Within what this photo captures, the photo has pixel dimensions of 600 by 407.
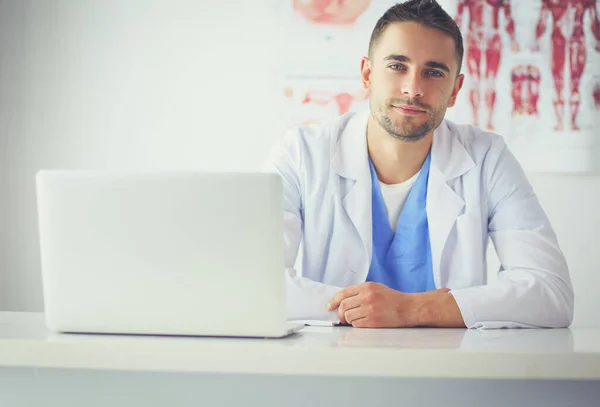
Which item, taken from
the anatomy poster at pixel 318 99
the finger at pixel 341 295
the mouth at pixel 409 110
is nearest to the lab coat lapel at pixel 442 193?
the mouth at pixel 409 110

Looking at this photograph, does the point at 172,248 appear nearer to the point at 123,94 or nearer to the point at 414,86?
the point at 414,86

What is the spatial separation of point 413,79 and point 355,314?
29.0 inches

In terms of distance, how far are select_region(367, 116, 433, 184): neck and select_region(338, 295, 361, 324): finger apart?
63 cm

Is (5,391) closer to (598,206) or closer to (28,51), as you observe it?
(28,51)

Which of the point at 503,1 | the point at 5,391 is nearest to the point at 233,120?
the point at 503,1

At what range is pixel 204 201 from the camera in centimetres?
115

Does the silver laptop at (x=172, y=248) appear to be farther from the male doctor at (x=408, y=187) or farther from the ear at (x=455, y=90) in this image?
the ear at (x=455, y=90)

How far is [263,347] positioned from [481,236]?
111 cm

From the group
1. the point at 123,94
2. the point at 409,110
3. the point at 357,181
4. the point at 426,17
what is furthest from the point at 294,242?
the point at 123,94

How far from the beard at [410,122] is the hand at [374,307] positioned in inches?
23.2

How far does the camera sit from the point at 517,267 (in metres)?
1.84

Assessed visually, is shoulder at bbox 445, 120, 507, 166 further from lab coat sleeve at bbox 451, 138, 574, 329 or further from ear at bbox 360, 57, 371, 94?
ear at bbox 360, 57, 371, 94

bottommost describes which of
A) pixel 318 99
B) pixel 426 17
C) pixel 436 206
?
pixel 436 206

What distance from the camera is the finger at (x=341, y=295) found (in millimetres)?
1613
